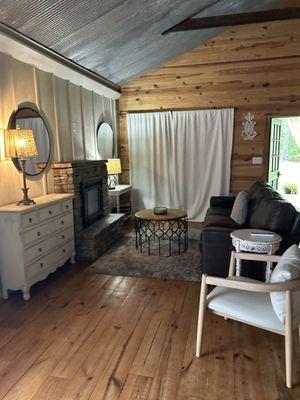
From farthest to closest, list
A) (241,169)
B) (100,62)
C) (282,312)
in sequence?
(241,169), (100,62), (282,312)

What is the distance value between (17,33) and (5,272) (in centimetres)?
230

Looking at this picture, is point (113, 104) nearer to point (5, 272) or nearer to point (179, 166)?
point (179, 166)

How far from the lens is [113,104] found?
5.93 metres

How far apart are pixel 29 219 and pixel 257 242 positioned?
2.12m

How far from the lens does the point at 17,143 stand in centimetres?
Answer: 295

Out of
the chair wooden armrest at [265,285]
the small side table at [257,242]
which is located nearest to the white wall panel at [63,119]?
the small side table at [257,242]

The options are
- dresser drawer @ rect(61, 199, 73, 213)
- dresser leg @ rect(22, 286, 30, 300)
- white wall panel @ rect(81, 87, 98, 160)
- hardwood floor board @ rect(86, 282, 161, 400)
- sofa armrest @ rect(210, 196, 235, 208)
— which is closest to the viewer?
hardwood floor board @ rect(86, 282, 161, 400)

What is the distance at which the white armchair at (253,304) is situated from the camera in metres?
1.77

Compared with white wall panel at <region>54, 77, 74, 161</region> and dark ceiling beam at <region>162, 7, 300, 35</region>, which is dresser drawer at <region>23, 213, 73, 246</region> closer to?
white wall panel at <region>54, 77, 74, 161</region>

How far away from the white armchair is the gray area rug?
4.18 ft

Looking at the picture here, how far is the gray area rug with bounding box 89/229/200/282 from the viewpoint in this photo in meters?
3.49

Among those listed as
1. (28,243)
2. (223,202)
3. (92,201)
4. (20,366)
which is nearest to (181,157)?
(223,202)

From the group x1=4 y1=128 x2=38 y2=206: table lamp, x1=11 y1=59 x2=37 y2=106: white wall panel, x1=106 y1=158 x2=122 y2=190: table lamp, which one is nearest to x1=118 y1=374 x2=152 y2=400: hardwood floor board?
x1=4 y1=128 x2=38 y2=206: table lamp

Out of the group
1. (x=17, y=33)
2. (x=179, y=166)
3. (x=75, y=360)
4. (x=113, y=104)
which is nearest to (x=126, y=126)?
(x=113, y=104)
